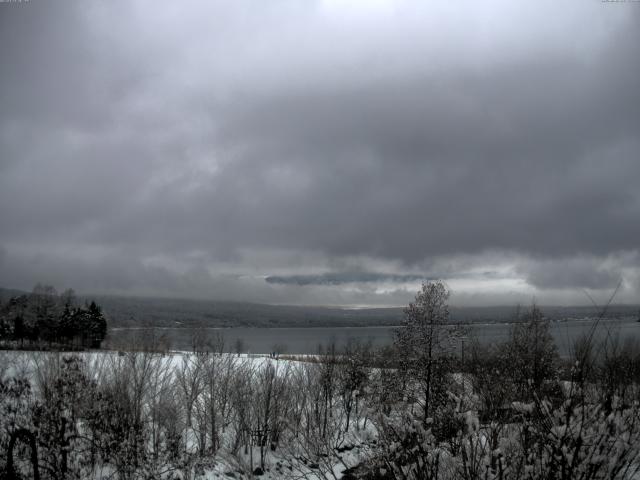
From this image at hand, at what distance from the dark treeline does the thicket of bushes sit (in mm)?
58809

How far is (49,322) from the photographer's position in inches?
3656

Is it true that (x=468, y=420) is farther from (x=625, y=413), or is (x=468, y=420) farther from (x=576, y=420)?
(x=625, y=413)

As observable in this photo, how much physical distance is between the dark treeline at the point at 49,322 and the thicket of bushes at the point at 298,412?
5881cm

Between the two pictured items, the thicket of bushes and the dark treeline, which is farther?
the dark treeline

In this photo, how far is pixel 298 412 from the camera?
3591cm

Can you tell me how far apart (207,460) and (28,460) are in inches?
494

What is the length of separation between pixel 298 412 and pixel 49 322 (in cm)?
7951

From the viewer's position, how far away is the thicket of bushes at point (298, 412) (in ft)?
23.1

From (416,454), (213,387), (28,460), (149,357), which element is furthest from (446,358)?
(416,454)

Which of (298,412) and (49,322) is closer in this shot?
(298,412)

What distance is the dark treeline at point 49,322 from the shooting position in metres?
87.2

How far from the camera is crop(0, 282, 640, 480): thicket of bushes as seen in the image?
7046mm

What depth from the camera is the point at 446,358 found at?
3700cm

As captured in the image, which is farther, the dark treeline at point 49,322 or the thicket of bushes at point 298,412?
the dark treeline at point 49,322
